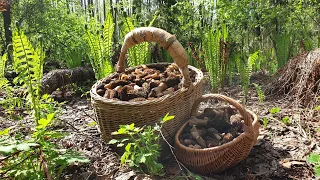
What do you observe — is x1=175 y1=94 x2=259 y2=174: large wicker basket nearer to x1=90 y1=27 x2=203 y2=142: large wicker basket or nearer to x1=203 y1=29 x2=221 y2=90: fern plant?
x1=90 y1=27 x2=203 y2=142: large wicker basket

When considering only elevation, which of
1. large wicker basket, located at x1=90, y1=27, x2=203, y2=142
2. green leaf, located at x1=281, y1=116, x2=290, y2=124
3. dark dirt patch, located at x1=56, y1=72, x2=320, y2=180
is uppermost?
large wicker basket, located at x1=90, y1=27, x2=203, y2=142

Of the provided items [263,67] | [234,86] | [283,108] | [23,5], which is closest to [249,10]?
[263,67]


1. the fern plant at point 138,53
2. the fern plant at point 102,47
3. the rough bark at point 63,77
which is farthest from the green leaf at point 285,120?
the rough bark at point 63,77

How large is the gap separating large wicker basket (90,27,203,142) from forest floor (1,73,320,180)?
5.9 inches

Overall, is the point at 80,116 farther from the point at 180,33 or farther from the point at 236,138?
the point at 180,33

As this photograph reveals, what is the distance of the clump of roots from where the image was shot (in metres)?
2.25

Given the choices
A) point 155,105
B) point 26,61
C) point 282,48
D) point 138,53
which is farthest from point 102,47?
point 282,48

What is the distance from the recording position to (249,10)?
13.6ft

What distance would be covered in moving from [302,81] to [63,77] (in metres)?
2.21

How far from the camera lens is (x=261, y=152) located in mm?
1624

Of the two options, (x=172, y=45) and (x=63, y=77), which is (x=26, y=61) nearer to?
(x=172, y=45)

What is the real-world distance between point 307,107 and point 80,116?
65.4 inches

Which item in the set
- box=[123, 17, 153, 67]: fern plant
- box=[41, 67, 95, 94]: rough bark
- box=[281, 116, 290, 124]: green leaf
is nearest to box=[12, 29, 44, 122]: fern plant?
box=[123, 17, 153, 67]: fern plant

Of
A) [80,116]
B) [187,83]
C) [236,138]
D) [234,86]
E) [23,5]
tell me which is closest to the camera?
[236,138]
